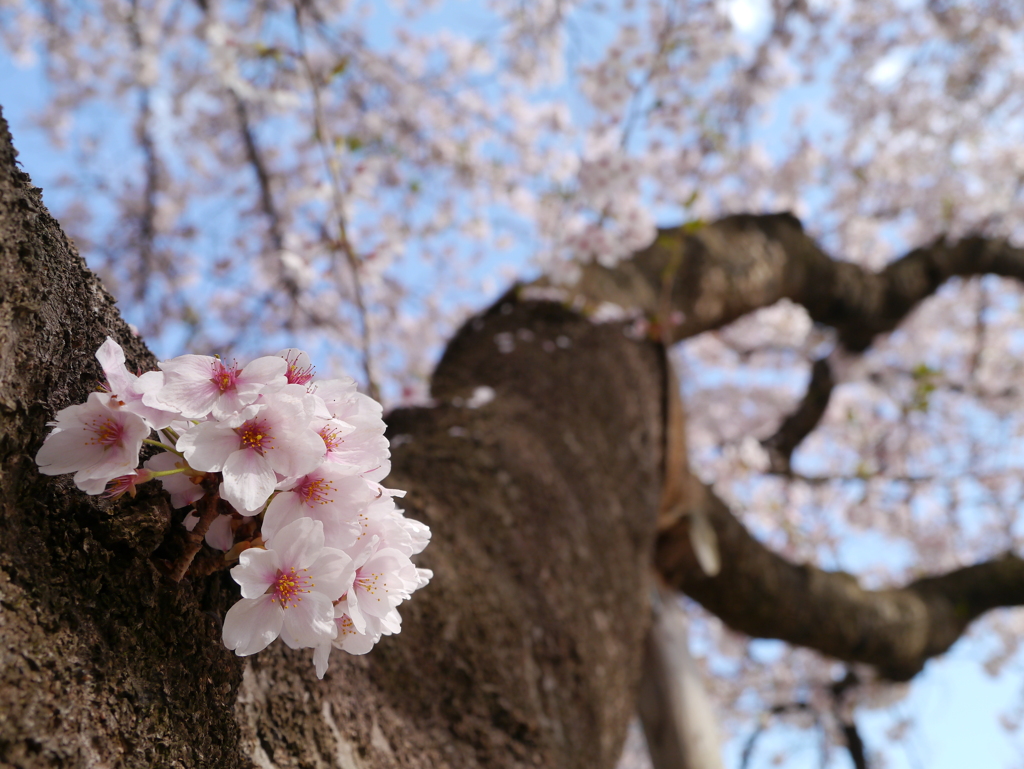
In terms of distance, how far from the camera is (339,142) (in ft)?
6.25

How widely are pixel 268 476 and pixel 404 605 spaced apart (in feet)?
2.12

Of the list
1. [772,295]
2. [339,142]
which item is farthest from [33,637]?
[772,295]

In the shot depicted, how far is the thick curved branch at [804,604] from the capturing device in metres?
2.92

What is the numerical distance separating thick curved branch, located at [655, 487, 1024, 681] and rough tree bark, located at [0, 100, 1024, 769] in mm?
13

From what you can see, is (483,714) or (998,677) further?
(998,677)

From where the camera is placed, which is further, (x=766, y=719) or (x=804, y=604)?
(x=766, y=719)

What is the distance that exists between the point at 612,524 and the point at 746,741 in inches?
181

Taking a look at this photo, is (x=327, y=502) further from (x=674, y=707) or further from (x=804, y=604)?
(x=804, y=604)

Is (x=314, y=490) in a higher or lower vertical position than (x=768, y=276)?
lower

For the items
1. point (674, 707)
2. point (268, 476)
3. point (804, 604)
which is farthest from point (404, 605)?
point (804, 604)

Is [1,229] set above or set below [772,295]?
below

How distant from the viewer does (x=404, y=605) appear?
1.17 m

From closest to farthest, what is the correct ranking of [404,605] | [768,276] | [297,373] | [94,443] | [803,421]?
1. [94,443]
2. [297,373]
3. [404,605]
4. [768,276]
5. [803,421]

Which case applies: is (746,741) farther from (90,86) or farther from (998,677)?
(90,86)
